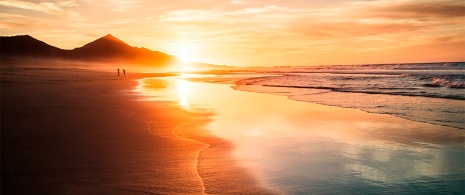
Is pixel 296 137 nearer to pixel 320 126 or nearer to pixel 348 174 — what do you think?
pixel 320 126

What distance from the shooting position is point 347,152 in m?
7.69

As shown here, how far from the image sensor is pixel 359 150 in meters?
7.88

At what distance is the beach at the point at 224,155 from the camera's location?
5574 mm

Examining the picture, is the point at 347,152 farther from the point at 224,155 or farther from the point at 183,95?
the point at 183,95

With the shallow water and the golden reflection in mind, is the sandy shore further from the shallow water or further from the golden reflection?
the golden reflection

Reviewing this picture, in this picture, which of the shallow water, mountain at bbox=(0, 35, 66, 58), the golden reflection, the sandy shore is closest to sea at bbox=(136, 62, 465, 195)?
the shallow water

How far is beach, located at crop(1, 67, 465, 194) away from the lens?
18.3 ft

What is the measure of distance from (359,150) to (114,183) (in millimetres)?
5571

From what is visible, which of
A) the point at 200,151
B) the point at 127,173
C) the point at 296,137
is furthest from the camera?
the point at 296,137

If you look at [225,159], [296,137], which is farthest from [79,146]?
[296,137]

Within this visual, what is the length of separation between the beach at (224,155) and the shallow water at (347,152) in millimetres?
20

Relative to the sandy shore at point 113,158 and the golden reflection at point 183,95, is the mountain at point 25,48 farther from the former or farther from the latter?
the sandy shore at point 113,158

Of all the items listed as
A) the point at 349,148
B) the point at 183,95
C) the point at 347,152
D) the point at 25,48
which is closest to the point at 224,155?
the point at 347,152

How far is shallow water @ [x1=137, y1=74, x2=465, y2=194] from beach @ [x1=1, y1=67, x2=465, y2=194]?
0.06ft
